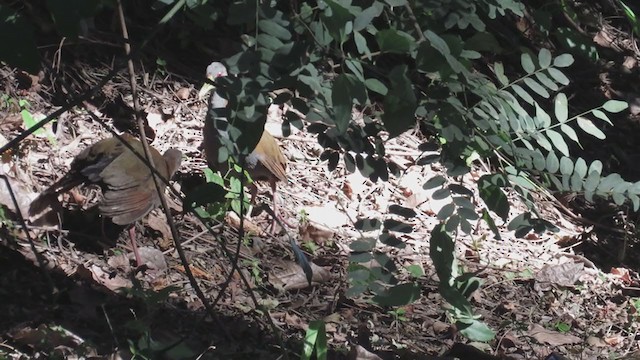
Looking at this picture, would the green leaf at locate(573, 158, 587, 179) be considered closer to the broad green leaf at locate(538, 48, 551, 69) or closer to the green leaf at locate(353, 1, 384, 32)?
the broad green leaf at locate(538, 48, 551, 69)

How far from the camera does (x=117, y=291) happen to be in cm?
373

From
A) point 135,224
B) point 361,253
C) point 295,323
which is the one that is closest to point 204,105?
point 135,224

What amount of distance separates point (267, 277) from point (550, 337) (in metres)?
1.47

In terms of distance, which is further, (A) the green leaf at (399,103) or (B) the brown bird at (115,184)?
(B) the brown bird at (115,184)

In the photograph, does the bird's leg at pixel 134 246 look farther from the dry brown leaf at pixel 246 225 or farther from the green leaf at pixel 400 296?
the green leaf at pixel 400 296

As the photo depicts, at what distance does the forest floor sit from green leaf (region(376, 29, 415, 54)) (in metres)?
0.97

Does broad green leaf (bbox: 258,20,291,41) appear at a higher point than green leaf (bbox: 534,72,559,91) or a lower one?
higher

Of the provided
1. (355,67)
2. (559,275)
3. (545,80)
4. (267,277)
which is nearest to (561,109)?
(545,80)

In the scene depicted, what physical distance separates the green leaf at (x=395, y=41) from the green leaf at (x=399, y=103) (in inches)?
2.7

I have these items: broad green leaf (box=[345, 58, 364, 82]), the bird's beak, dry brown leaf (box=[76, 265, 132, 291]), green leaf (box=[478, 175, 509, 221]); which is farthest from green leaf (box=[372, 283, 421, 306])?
the bird's beak

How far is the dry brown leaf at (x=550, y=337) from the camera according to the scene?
434 cm

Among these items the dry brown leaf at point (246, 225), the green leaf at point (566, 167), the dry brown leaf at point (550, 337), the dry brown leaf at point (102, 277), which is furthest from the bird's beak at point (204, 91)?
the green leaf at point (566, 167)

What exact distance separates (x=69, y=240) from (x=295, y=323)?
1150 mm

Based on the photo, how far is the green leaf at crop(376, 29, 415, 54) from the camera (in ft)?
6.40
